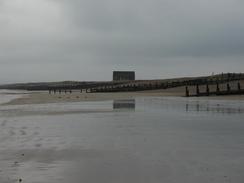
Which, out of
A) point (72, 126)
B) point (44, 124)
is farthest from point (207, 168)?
point (44, 124)

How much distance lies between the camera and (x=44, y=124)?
2031cm

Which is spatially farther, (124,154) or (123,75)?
(123,75)

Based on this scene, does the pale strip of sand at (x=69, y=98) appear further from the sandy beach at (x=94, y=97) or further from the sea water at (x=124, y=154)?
the sea water at (x=124, y=154)

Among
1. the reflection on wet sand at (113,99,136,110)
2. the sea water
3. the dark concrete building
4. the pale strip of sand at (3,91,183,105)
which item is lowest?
the pale strip of sand at (3,91,183,105)

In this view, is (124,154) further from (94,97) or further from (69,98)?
(94,97)

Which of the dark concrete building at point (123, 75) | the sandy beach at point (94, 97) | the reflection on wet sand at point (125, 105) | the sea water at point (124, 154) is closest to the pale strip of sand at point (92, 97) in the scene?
the sandy beach at point (94, 97)

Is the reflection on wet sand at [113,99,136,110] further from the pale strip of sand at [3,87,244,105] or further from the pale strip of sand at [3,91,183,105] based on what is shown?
the pale strip of sand at [3,91,183,105]

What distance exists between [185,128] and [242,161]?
729 centimetres

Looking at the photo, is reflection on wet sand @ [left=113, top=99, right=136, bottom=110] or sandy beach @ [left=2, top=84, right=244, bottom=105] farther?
sandy beach @ [left=2, top=84, right=244, bottom=105]

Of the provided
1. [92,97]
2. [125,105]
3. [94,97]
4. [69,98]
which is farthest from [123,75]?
[125,105]

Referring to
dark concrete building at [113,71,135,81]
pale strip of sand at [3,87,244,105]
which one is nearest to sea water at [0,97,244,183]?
pale strip of sand at [3,87,244,105]

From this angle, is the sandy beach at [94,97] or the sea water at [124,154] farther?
the sandy beach at [94,97]

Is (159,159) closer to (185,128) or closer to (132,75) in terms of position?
(185,128)

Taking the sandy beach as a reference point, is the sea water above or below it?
above
